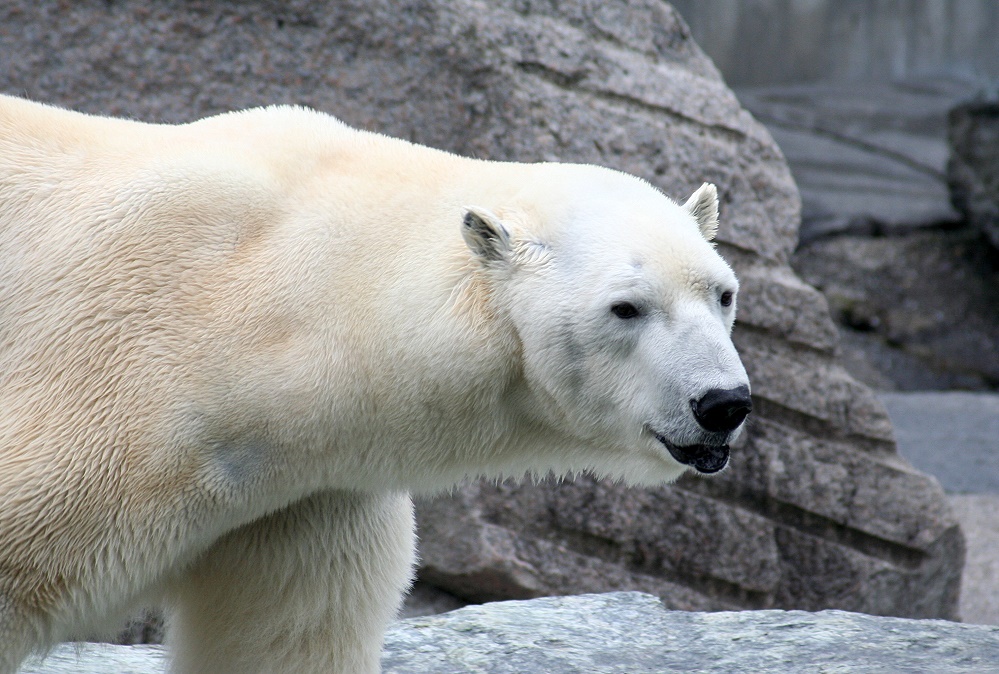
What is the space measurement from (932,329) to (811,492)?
536 centimetres

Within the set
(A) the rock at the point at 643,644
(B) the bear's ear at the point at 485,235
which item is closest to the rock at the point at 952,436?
(A) the rock at the point at 643,644

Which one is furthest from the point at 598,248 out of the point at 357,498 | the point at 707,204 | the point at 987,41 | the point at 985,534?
the point at 987,41

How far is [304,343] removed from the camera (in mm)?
2129

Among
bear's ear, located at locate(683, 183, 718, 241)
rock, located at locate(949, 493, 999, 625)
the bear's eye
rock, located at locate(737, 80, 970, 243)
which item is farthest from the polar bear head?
rock, located at locate(737, 80, 970, 243)

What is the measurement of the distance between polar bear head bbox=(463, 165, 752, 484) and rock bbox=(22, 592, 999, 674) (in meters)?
0.93

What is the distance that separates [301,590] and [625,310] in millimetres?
978

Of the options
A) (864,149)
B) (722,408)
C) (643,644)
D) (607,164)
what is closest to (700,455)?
(722,408)

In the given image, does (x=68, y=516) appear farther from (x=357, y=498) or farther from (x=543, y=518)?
(x=543, y=518)

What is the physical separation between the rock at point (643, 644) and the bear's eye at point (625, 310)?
115cm

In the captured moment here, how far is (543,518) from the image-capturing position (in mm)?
4090

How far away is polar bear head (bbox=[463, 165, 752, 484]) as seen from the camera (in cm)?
200

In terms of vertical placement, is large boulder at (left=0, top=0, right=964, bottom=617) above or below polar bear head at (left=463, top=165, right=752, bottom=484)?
above

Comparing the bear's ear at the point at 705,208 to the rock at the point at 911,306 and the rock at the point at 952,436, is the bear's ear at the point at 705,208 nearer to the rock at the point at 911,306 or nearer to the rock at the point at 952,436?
the rock at the point at 952,436

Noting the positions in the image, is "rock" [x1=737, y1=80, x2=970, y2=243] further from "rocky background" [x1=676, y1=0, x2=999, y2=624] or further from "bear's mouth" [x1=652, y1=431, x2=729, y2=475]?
"bear's mouth" [x1=652, y1=431, x2=729, y2=475]
